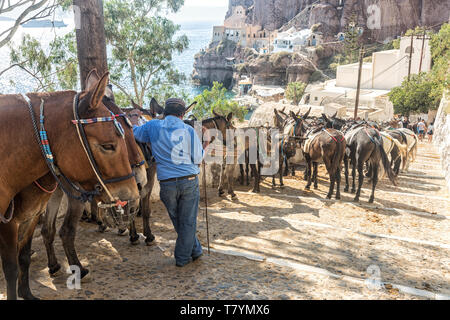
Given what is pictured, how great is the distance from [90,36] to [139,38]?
17.0 metres

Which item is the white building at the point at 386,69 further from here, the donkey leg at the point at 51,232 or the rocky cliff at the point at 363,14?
the donkey leg at the point at 51,232

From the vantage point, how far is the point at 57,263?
4.39 metres

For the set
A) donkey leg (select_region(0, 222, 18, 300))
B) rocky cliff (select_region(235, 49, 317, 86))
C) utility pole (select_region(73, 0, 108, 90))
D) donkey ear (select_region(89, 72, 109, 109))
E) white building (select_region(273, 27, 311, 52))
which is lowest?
donkey leg (select_region(0, 222, 18, 300))

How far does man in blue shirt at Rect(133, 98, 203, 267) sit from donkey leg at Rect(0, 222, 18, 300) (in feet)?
5.92

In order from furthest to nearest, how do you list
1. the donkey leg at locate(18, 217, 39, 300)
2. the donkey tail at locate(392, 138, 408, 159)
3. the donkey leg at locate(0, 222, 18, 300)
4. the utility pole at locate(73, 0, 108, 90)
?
the donkey tail at locate(392, 138, 408, 159)
the utility pole at locate(73, 0, 108, 90)
the donkey leg at locate(18, 217, 39, 300)
the donkey leg at locate(0, 222, 18, 300)

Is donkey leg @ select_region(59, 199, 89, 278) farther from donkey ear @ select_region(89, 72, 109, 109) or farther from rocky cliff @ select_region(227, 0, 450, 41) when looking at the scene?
rocky cliff @ select_region(227, 0, 450, 41)

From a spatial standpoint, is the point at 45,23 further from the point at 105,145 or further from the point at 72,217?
the point at 105,145

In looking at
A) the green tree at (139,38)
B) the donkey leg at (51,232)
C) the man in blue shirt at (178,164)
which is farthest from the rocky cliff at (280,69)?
the donkey leg at (51,232)

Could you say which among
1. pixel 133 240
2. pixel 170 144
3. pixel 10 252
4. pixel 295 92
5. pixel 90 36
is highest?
pixel 90 36

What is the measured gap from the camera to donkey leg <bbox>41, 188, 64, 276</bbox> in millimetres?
4344

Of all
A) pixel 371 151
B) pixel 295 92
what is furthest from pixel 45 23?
pixel 295 92

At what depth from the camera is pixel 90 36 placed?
6.67 meters

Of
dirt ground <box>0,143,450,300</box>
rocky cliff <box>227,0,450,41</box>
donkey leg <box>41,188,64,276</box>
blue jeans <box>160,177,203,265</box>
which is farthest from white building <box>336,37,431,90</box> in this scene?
donkey leg <box>41,188,64,276</box>

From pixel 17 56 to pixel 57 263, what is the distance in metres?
16.5
